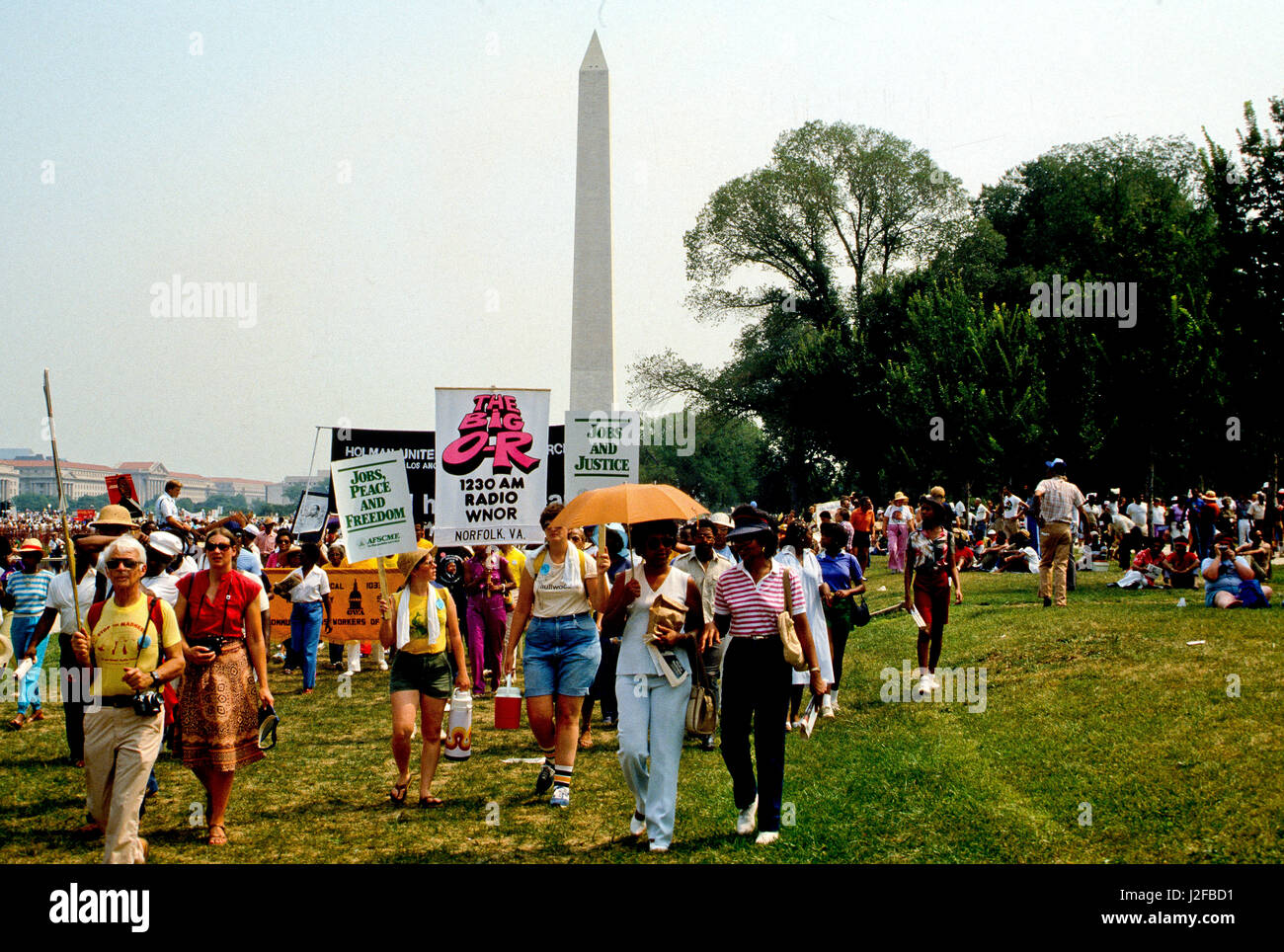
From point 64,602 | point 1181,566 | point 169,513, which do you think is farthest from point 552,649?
point 1181,566

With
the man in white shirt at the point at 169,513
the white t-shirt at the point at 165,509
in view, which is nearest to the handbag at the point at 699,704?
the man in white shirt at the point at 169,513

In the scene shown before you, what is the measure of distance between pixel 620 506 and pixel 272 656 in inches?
467

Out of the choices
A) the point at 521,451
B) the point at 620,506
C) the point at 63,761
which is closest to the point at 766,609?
the point at 620,506

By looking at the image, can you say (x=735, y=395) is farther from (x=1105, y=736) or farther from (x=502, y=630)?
(x=1105, y=736)

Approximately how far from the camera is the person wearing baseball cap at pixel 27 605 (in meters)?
11.4

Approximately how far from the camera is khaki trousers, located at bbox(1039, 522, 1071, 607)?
49.1 ft

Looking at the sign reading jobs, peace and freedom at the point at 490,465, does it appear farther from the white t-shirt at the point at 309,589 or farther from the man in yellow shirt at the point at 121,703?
the white t-shirt at the point at 309,589

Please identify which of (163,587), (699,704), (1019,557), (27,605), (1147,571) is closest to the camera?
(699,704)

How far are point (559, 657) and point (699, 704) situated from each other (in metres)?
1.30

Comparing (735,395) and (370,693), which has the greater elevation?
(735,395)

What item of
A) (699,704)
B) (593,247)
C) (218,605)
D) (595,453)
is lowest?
(699,704)

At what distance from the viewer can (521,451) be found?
1053 cm

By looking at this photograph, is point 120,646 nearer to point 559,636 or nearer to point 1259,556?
point 559,636

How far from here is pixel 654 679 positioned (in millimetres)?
6930
